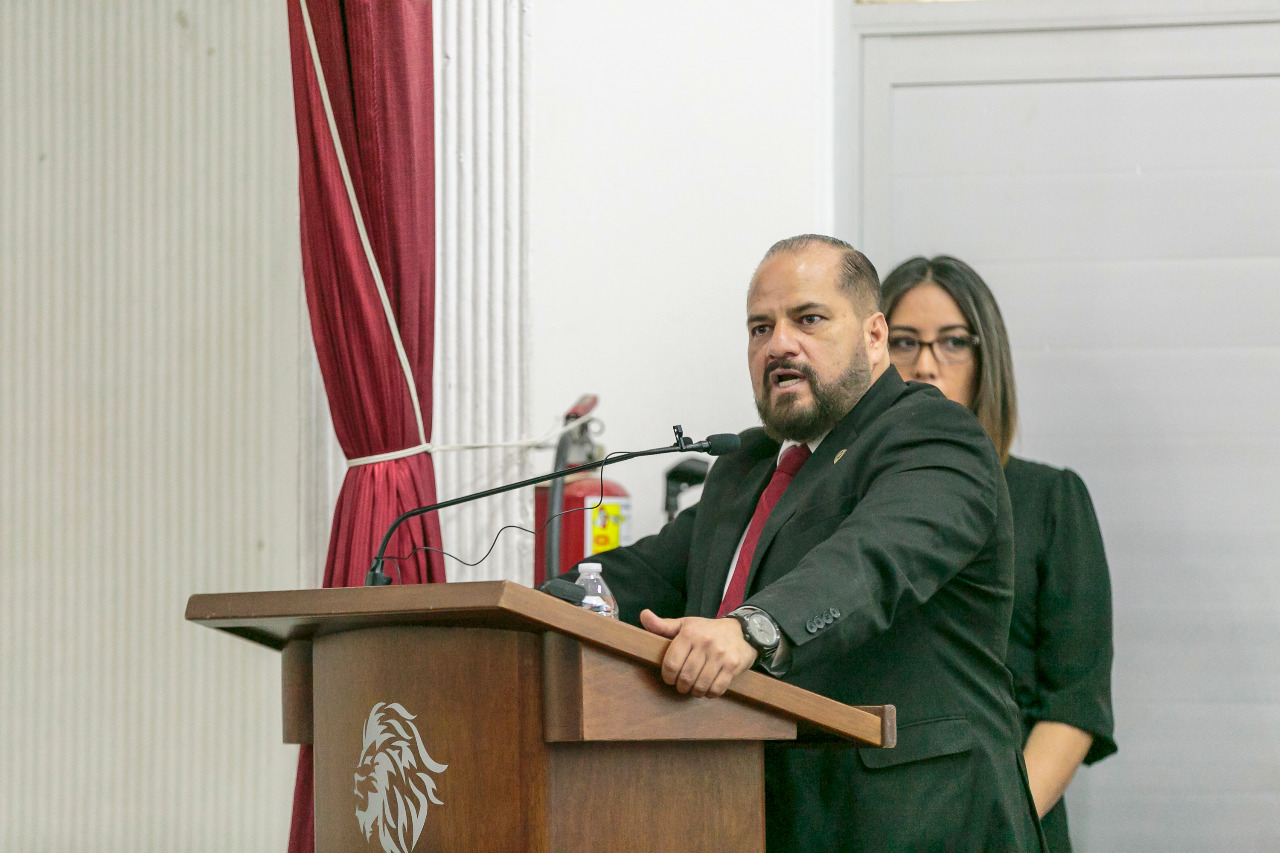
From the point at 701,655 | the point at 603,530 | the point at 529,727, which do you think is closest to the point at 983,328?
the point at 603,530

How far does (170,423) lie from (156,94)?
0.89 meters

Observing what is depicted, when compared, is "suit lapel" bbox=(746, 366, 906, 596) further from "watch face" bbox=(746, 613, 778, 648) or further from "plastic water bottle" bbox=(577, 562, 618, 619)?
"watch face" bbox=(746, 613, 778, 648)

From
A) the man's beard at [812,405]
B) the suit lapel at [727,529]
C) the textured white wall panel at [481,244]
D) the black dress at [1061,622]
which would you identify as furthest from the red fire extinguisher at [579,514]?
the black dress at [1061,622]

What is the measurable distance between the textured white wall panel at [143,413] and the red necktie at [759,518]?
1.56 m

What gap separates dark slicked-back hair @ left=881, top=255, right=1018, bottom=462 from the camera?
8.39ft

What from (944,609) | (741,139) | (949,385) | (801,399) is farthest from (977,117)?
(944,609)

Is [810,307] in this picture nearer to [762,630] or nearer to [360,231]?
[762,630]

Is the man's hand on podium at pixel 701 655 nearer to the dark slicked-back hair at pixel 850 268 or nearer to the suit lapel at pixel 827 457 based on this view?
the suit lapel at pixel 827 457

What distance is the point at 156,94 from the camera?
131 inches

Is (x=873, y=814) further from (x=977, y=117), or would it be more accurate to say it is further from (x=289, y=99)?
(x=289, y=99)

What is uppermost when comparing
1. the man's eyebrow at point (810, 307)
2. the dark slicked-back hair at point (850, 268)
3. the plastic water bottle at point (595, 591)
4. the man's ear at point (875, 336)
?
the dark slicked-back hair at point (850, 268)

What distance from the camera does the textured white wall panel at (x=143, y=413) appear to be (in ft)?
10.5

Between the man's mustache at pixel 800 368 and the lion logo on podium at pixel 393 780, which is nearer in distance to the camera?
the lion logo on podium at pixel 393 780

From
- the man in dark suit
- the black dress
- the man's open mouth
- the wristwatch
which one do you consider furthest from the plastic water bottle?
the black dress
